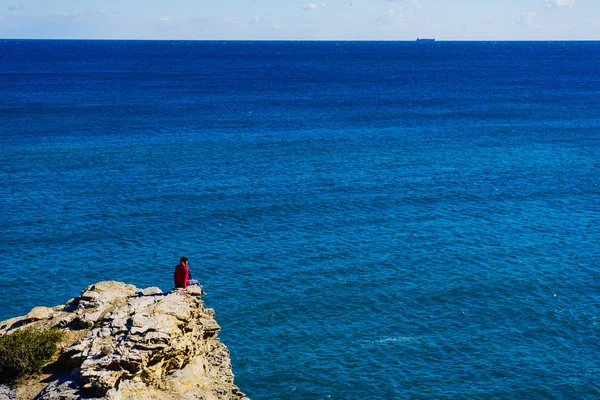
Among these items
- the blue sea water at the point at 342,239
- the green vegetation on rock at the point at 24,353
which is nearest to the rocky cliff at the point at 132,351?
the green vegetation on rock at the point at 24,353

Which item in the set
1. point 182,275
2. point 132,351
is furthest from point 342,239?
point 132,351

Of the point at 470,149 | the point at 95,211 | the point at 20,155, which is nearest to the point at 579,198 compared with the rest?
the point at 470,149

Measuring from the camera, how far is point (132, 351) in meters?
26.6

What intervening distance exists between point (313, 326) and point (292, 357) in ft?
15.3

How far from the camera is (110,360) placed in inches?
1027

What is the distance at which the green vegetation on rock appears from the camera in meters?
27.7

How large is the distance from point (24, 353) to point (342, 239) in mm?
41554

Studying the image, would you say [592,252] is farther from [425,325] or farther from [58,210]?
[58,210]

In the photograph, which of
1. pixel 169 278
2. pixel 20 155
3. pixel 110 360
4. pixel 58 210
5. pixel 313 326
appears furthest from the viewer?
pixel 20 155

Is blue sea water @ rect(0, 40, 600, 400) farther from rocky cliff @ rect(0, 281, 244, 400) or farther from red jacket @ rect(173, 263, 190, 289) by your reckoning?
rocky cliff @ rect(0, 281, 244, 400)

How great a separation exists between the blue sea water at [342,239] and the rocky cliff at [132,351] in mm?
11925

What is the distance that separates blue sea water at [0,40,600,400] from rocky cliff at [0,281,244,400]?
11925mm

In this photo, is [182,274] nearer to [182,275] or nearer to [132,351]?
→ [182,275]

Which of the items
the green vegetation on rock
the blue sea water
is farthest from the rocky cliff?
the blue sea water
